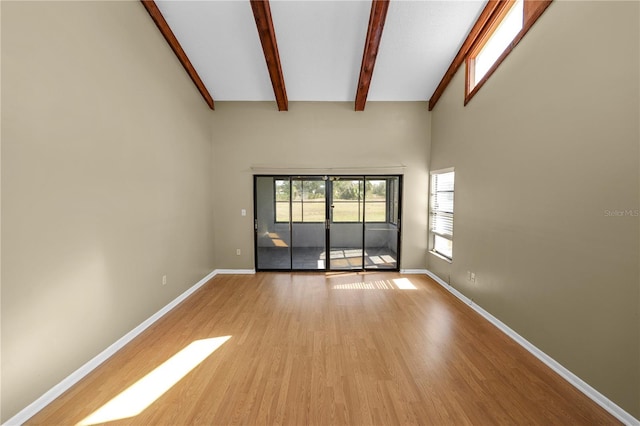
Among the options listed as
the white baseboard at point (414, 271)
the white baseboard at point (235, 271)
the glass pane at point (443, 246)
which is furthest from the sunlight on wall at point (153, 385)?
the glass pane at point (443, 246)

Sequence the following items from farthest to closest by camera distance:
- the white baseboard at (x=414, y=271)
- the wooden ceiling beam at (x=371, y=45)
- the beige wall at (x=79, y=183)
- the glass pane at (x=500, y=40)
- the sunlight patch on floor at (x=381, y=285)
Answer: the white baseboard at (x=414, y=271) < the sunlight patch on floor at (x=381, y=285) < the wooden ceiling beam at (x=371, y=45) < the glass pane at (x=500, y=40) < the beige wall at (x=79, y=183)

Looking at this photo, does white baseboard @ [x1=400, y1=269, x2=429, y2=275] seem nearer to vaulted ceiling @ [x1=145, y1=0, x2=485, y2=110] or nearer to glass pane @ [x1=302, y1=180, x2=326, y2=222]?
glass pane @ [x1=302, y1=180, x2=326, y2=222]

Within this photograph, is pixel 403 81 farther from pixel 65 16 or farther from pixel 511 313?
pixel 65 16

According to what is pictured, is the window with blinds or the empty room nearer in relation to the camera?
the empty room

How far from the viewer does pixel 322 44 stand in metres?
3.64

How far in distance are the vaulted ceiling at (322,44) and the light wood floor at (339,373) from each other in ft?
11.7

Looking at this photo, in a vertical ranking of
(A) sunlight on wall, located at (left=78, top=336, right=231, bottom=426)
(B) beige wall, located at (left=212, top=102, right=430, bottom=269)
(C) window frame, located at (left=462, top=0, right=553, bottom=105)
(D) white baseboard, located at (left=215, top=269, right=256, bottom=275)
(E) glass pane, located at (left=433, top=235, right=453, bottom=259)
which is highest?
(C) window frame, located at (left=462, top=0, right=553, bottom=105)

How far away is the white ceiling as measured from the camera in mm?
3143

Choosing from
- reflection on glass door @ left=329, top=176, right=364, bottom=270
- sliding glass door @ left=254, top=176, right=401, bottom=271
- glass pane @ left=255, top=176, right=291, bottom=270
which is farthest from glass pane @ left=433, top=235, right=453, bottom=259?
glass pane @ left=255, top=176, right=291, bottom=270

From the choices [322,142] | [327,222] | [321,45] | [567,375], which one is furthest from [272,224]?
[567,375]

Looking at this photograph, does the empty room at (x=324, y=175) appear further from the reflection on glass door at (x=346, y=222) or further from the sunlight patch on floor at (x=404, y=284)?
the reflection on glass door at (x=346, y=222)

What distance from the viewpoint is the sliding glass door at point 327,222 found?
5.02m

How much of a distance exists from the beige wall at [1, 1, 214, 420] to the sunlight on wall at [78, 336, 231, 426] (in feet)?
1.70

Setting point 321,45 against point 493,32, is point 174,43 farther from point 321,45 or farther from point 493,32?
point 493,32
